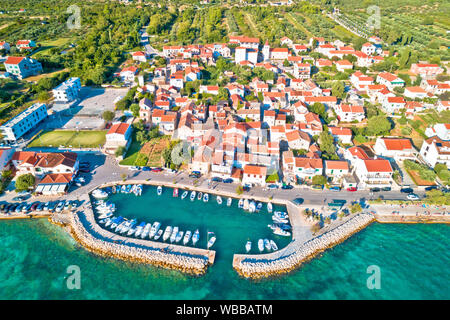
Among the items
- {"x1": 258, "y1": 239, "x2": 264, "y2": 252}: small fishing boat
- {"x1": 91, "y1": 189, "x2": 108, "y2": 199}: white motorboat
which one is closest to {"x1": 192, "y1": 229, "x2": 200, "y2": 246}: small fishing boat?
{"x1": 258, "y1": 239, "x2": 264, "y2": 252}: small fishing boat

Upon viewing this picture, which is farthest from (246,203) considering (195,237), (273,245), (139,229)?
(139,229)

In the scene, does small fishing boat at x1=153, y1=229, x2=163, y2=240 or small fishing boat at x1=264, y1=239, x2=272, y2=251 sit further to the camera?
small fishing boat at x1=153, y1=229, x2=163, y2=240

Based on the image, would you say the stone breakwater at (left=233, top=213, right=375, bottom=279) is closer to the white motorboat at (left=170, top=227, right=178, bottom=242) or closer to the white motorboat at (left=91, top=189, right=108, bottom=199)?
the white motorboat at (left=170, top=227, right=178, bottom=242)

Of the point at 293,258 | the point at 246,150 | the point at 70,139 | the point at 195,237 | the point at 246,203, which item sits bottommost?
the point at 293,258

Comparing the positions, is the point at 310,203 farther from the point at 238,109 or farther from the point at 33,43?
the point at 33,43

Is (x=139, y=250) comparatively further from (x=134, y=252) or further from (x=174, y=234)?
(x=174, y=234)
